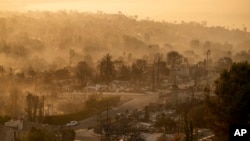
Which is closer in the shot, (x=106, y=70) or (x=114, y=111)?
(x=114, y=111)

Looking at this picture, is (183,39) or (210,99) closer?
(210,99)

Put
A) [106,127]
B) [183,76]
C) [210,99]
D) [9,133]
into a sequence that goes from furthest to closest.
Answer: [183,76] → [106,127] → [9,133] → [210,99]

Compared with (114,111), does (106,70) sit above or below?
above

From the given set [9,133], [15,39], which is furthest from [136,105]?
[15,39]

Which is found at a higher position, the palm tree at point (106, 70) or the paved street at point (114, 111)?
the palm tree at point (106, 70)

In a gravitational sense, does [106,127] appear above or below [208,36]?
below

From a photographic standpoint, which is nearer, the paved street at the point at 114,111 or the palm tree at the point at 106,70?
the paved street at the point at 114,111

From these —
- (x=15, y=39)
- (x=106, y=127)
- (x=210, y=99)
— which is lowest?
(x=106, y=127)

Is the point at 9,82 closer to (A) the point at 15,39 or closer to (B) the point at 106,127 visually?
(B) the point at 106,127

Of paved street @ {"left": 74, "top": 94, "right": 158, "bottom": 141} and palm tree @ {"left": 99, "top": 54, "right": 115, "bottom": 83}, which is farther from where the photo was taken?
palm tree @ {"left": 99, "top": 54, "right": 115, "bottom": 83}

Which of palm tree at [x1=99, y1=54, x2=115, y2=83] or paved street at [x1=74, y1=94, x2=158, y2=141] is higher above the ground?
palm tree at [x1=99, y1=54, x2=115, y2=83]

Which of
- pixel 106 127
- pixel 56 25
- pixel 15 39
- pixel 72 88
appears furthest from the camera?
pixel 56 25
